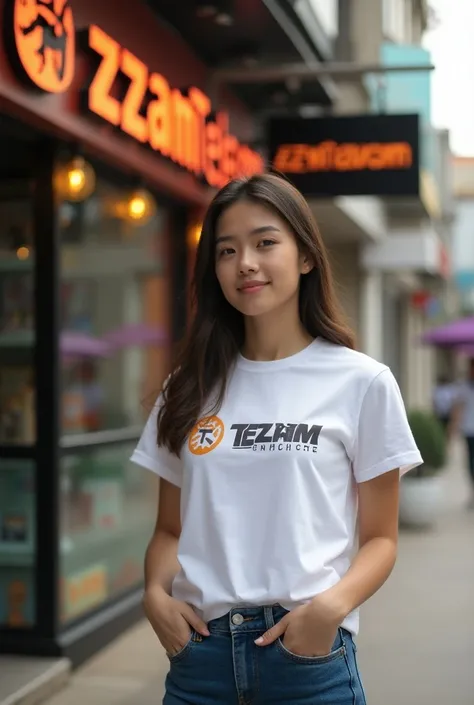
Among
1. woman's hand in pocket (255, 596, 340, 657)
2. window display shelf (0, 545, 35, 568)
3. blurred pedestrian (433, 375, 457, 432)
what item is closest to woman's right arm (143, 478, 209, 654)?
woman's hand in pocket (255, 596, 340, 657)

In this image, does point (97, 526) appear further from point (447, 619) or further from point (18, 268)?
point (447, 619)

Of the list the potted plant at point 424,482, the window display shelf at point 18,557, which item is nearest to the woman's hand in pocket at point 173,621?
the window display shelf at point 18,557

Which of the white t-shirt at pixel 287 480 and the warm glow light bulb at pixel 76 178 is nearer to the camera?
the white t-shirt at pixel 287 480

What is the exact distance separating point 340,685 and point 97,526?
438 centimetres

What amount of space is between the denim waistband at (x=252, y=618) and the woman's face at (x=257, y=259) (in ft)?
1.94

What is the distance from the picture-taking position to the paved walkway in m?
5.11

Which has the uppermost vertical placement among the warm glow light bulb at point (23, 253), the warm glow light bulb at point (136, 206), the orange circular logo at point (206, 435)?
the warm glow light bulb at point (136, 206)

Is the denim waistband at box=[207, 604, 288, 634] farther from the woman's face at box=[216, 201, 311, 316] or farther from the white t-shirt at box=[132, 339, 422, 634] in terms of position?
the woman's face at box=[216, 201, 311, 316]

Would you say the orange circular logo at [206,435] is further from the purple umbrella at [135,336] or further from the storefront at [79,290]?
the purple umbrella at [135,336]

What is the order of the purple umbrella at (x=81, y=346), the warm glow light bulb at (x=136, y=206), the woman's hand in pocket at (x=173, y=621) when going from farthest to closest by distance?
the warm glow light bulb at (x=136, y=206)
the purple umbrella at (x=81, y=346)
the woman's hand in pocket at (x=173, y=621)

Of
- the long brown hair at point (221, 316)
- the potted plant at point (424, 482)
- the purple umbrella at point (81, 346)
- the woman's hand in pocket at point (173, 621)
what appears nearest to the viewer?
the woman's hand in pocket at point (173, 621)

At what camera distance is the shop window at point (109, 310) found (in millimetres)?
5828

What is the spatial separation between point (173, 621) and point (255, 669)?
190 millimetres

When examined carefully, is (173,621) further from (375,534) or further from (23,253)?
(23,253)
